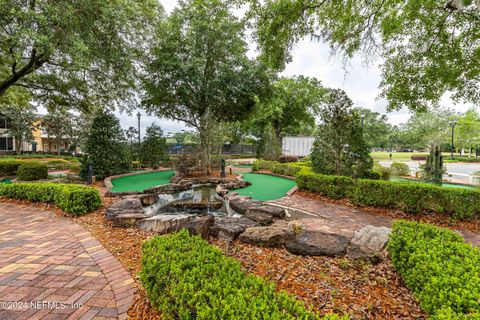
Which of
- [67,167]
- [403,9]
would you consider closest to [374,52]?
[403,9]

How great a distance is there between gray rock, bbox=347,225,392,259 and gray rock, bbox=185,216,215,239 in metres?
2.02

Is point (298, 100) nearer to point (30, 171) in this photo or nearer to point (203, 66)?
point (203, 66)

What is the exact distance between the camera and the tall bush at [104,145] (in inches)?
330

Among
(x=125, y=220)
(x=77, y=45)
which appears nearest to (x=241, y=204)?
(x=125, y=220)

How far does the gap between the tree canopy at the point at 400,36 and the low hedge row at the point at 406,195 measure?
12.9 ft

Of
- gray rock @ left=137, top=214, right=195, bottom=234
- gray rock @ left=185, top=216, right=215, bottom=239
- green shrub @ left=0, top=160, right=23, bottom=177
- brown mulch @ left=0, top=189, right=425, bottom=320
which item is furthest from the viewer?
green shrub @ left=0, top=160, right=23, bottom=177

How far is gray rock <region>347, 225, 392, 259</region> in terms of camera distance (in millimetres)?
2551

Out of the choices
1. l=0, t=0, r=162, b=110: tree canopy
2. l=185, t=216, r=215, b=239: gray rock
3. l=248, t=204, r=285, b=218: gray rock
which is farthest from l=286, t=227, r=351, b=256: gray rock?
l=0, t=0, r=162, b=110: tree canopy

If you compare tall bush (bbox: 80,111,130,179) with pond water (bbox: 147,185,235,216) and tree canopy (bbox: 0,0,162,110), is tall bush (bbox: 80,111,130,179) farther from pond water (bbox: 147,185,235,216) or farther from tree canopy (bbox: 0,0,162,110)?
pond water (bbox: 147,185,235,216)

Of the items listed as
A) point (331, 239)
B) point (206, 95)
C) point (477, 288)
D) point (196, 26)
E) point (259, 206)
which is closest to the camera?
point (477, 288)

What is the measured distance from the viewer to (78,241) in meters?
3.02

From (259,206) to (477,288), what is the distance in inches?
133

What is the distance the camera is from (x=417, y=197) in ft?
14.4

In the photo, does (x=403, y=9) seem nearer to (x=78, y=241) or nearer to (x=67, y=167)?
(x=78, y=241)
